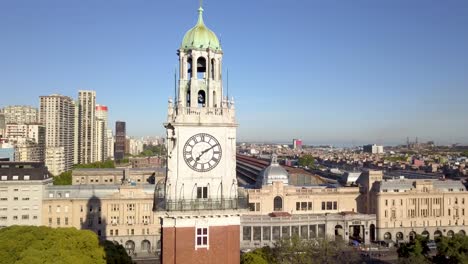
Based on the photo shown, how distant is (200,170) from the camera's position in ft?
104

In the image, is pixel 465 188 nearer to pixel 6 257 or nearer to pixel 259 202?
pixel 259 202

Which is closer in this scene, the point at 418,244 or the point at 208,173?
the point at 208,173

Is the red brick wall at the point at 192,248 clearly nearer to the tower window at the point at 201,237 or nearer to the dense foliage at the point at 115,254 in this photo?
the tower window at the point at 201,237

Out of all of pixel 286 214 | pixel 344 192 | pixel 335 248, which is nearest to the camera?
pixel 335 248

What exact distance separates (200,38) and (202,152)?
25.8 feet

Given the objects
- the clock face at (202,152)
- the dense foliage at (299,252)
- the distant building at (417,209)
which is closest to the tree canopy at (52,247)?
the dense foliage at (299,252)

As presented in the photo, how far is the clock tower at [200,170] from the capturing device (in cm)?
3098

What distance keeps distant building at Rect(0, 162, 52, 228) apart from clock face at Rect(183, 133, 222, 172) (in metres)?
72.4

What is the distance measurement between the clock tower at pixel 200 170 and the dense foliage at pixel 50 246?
20.1 m

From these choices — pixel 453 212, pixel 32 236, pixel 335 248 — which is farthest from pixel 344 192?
pixel 32 236

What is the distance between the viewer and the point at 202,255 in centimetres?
3112

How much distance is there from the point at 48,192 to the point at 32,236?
43.7 metres

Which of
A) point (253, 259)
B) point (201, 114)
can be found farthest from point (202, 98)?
point (253, 259)

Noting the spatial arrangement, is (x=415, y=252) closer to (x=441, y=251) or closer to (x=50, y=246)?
(x=441, y=251)
